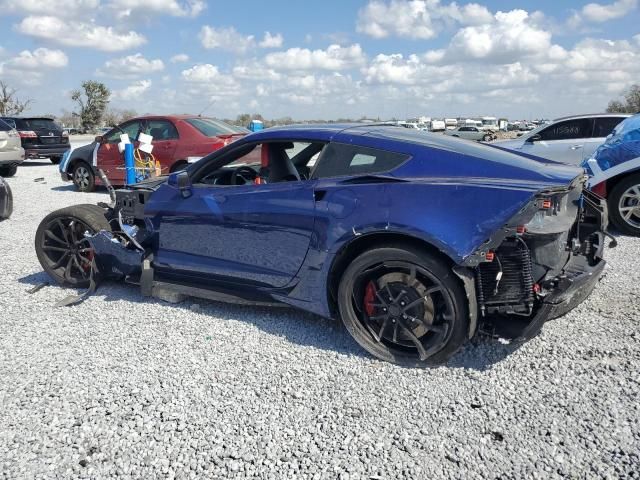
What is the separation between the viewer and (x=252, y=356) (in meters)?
3.51

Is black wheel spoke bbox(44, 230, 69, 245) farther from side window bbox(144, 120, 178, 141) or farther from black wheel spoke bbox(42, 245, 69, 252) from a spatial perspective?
side window bbox(144, 120, 178, 141)

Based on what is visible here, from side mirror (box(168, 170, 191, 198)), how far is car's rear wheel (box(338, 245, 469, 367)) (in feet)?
4.99

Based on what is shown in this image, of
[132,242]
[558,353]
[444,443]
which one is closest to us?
[444,443]

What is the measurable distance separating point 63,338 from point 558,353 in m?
3.48

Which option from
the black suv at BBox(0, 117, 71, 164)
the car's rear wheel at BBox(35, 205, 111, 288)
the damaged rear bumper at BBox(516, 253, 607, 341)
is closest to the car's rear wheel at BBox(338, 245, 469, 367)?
the damaged rear bumper at BBox(516, 253, 607, 341)

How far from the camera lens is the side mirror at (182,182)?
4055mm

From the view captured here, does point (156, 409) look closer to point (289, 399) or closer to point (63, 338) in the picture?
point (289, 399)

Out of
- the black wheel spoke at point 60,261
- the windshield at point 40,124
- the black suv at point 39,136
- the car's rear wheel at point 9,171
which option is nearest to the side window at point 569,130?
the black wheel spoke at point 60,261

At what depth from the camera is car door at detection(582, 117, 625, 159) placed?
9.31 m

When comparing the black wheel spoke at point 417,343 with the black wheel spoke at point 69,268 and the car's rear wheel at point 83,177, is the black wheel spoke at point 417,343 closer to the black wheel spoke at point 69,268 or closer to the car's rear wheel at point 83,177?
the black wheel spoke at point 69,268

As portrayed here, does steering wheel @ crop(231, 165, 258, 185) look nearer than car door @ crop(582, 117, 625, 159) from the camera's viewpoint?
Yes

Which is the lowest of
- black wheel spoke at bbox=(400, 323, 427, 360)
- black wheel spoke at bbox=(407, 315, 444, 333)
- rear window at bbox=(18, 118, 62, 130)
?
black wheel spoke at bbox=(400, 323, 427, 360)

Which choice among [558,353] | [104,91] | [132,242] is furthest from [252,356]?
[104,91]

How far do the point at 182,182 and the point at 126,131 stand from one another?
7370 mm
